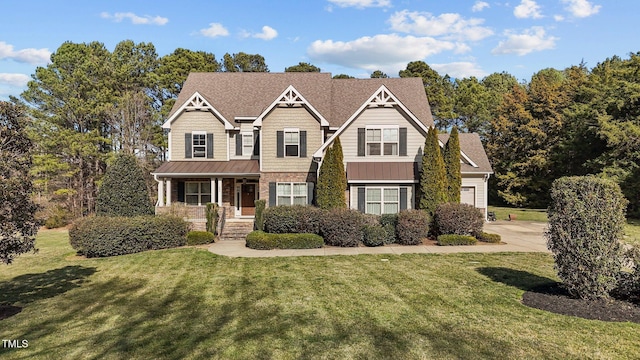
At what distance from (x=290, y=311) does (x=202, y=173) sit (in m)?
15.6

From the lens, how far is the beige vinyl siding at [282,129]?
2192 cm

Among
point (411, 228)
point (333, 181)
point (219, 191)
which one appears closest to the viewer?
point (411, 228)

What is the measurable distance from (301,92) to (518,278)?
18498mm

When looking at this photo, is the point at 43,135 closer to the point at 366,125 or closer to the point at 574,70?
the point at 366,125

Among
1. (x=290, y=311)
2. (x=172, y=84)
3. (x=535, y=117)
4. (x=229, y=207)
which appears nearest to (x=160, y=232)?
(x=229, y=207)

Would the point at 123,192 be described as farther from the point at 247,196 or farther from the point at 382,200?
the point at 382,200

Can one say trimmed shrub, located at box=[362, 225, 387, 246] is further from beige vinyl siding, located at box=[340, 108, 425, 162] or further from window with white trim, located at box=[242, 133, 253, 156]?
window with white trim, located at box=[242, 133, 253, 156]

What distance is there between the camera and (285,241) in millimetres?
16750

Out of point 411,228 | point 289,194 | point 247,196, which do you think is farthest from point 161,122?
point 411,228

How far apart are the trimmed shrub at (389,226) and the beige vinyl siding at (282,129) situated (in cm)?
602

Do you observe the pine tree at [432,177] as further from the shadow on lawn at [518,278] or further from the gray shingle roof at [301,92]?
the shadow on lawn at [518,278]

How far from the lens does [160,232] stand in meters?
17.0

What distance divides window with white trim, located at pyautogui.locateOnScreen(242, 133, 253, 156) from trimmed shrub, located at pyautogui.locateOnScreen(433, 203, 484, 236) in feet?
40.3

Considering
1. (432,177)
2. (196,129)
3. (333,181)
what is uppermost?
(196,129)
